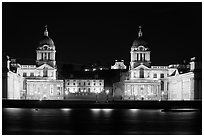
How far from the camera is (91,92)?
496ft

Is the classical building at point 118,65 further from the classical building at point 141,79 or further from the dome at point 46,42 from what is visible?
the dome at point 46,42

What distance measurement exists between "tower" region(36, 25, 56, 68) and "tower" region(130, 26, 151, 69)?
17.3 meters

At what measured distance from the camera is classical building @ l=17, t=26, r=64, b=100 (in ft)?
452

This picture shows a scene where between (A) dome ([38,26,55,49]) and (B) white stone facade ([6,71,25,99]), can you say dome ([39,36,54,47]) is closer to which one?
(A) dome ([38,26,55,49])

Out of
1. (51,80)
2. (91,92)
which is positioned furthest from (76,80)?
(51,80)

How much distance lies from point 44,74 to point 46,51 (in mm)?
5768

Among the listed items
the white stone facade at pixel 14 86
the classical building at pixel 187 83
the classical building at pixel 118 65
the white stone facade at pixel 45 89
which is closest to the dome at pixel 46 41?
the white stone facade at pixel 45 89

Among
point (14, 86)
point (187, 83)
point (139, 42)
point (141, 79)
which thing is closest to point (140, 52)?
point (139, 42)

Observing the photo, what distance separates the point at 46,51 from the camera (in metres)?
138

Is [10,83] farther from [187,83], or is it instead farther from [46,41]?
[187,83]

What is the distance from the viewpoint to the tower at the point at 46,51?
450 feet

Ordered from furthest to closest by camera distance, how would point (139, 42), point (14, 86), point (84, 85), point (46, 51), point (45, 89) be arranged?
1. point (84, 85)
2. point (45, 89)
3. point (139, 42)
4. point (46, 51)
5. point (14, 86)

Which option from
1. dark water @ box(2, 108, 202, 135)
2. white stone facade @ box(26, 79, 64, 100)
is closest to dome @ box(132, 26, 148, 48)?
white stone facade @ box(26, 79, 64, 100)

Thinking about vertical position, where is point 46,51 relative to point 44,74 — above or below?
above
